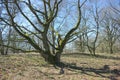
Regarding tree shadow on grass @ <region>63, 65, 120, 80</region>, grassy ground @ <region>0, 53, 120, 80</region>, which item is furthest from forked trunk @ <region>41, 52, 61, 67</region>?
tree shadow on grass @ <region>63, 65, 120, 80</region>

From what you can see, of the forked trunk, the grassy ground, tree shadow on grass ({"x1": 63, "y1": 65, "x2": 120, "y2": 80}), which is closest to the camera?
the grassy ground

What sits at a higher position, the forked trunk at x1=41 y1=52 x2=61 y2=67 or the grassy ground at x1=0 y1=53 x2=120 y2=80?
the forked trunk at x1=41 y1=52 x2=61 y2=67

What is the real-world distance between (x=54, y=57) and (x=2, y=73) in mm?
4350

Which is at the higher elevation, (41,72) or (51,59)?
(51,59)

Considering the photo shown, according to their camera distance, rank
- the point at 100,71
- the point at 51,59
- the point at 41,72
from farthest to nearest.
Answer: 1. the point at 51,59
2. the point at 100,71
3. the point at 41,72

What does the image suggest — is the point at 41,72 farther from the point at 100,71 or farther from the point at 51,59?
the point at 100,71

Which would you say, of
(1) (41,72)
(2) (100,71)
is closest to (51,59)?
(1) (41,72)

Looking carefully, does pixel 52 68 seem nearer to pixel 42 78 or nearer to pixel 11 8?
pixel 42 78

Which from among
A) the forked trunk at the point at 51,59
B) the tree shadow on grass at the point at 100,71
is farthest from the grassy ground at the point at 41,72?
the forked trunk at the point at 51,59

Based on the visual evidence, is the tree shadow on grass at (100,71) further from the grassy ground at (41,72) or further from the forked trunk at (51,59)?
the forked trunk at (51,59)

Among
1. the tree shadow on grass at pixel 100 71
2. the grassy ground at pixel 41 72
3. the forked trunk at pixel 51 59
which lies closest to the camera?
the grassy ground at pixel 41 72

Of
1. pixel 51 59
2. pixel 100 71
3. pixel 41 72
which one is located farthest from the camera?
pixel 51 59

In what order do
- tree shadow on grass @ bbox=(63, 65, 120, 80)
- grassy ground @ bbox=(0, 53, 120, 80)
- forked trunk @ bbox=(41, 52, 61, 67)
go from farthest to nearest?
forked trunk @ bbox=(41, 52, 61, 67) → tree shadow on grass @ bbox=(63, 65, 120, 80) → grassy ground @ bbox=(0, 53, 120, 80)

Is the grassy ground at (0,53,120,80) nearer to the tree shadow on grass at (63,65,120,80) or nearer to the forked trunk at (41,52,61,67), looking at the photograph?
the tree shadow on grass at (63,65,120,80)
